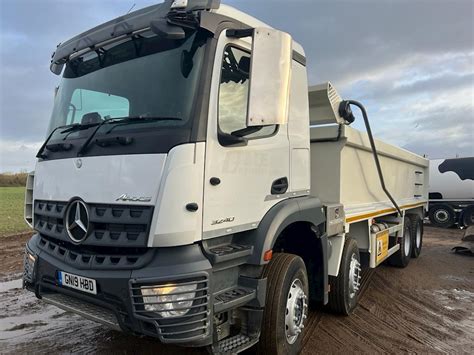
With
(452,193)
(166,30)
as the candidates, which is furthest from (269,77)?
(452,193)

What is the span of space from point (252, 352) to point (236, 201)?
144 centimetres

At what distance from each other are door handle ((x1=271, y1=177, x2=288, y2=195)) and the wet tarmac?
160 cm

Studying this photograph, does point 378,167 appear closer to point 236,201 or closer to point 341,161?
point 341,161

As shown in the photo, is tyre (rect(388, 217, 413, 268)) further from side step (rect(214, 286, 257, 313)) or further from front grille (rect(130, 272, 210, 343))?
front grille (rect(130, 272, 210, 343))

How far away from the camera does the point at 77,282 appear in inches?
117

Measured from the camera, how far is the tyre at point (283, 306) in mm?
3262

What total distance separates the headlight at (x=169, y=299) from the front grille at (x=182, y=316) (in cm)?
2

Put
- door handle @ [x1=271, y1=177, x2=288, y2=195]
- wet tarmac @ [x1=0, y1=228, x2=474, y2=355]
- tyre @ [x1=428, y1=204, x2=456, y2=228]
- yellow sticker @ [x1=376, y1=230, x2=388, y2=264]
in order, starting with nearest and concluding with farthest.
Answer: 1. door handle @ [x1=271, y1=177, x2=288, y2=195]
2. wet tarmac @ [x1=0, y1=228, x2=474, y2=355]
3. yellow sticker @ [x1=376, y1=230, x2=388, y2=264]
4. tyre @ [x1=428, y1=204, x2=456, y2=228]

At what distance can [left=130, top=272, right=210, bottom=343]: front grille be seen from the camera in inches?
101

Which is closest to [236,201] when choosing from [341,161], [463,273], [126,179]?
[126,179]

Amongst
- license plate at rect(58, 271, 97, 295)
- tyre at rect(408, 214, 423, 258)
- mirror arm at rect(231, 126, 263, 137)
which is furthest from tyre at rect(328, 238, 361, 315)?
tyre at rect(408, 214, 423, 258)

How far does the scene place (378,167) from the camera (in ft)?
19.5

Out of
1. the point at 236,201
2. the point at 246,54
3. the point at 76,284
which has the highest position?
the point at 246,54

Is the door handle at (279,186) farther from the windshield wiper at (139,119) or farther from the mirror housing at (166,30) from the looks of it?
the mirror housing at (166,30)
